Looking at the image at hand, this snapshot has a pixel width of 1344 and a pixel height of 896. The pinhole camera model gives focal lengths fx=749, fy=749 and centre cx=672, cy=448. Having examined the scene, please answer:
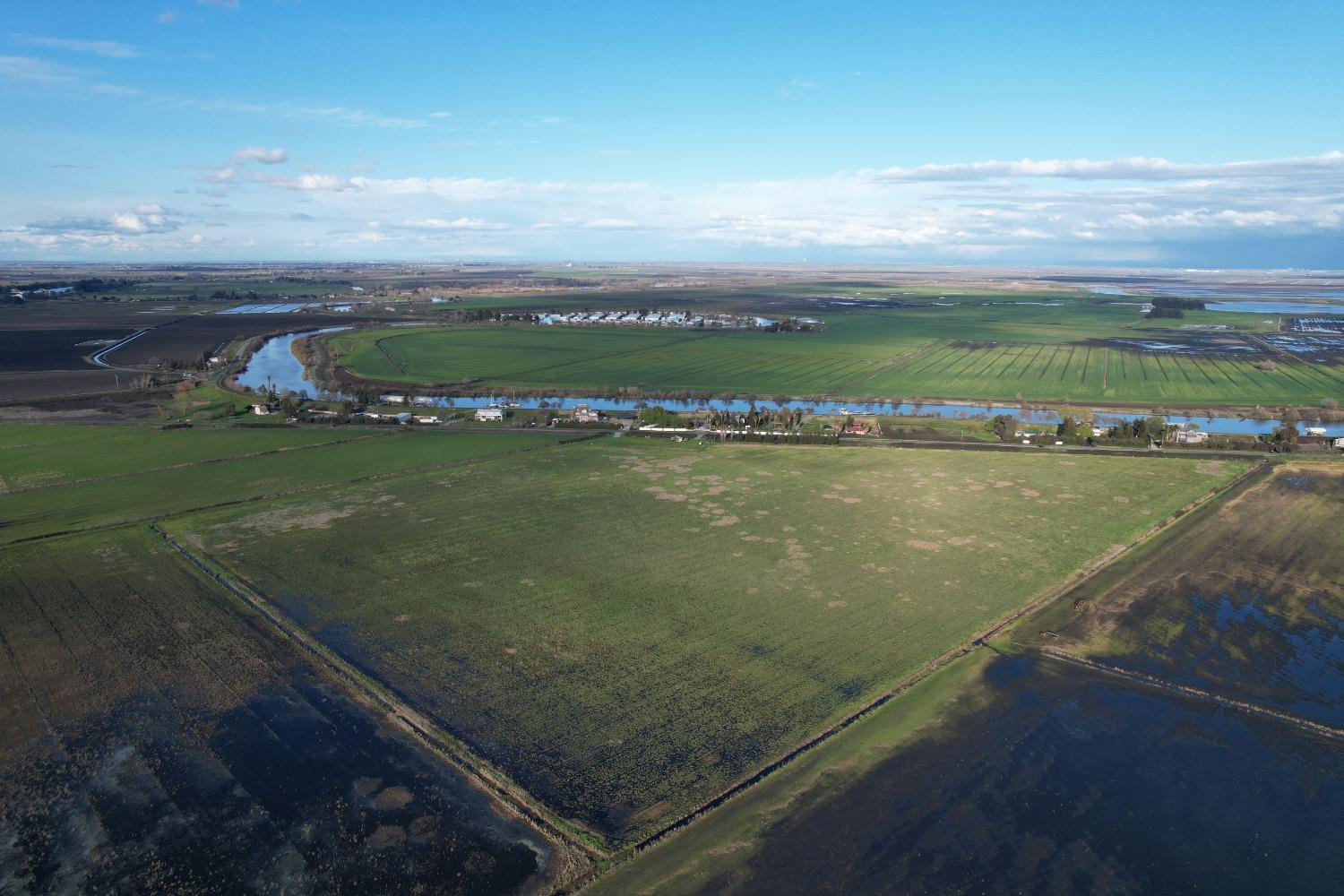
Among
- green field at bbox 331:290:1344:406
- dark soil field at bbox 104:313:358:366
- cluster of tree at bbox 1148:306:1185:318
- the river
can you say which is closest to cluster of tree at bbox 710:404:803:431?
the river

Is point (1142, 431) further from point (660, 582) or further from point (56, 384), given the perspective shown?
point (56, 384)

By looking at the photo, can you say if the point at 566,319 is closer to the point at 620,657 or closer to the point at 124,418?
the point at 124,418

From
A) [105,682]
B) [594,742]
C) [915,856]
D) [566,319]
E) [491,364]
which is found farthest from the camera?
[566,319]

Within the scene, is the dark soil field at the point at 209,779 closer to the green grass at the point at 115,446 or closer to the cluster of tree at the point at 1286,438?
the green grass at the point at 115,446

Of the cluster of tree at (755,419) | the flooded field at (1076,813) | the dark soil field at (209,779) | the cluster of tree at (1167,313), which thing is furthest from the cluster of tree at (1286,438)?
the cluster of tree at (1167,313)

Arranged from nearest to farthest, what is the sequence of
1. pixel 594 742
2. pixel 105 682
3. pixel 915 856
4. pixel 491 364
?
pixel 915 856
pixel 594 742
pixel 105 682
pixel 491 364

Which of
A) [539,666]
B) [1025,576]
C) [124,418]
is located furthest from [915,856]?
[124,418]
